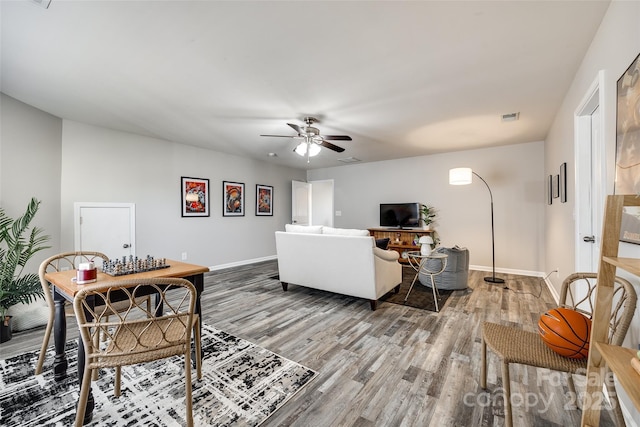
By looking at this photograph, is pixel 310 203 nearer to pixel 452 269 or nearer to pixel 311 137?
pixel 311 137

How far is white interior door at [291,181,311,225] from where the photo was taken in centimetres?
708

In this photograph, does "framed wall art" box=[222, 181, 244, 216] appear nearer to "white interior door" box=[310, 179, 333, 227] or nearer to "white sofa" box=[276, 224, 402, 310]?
"white sofa" box=[276, 224, 402, 310]

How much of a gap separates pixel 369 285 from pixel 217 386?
72.9 inches

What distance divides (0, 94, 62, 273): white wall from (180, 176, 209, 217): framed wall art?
5.55ft

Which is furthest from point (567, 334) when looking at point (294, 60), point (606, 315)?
point (294, 60)

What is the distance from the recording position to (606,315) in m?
1.03

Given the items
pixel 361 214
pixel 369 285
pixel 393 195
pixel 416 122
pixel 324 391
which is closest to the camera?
pixel 324 391

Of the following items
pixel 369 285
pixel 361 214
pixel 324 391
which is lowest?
pixel 324 391

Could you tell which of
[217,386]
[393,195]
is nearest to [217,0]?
[217,386]

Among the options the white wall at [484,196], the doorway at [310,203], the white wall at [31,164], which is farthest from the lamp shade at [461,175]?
the white wall at [31,164]

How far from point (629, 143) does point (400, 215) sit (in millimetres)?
4640

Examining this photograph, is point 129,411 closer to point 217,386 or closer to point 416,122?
point 217,386

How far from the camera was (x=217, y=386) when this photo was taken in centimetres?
178

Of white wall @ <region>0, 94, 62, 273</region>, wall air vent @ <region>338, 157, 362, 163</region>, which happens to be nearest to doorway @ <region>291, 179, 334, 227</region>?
wall air vent @ <region>338, 157, 362, 163</region>
